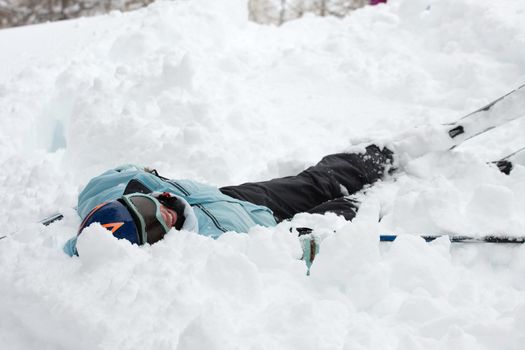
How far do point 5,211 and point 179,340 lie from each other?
77.7 inches

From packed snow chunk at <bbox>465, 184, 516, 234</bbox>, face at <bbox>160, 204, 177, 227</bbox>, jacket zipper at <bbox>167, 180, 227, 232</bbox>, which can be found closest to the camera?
face at <bbox>160, 204, 177, 227</bbox>

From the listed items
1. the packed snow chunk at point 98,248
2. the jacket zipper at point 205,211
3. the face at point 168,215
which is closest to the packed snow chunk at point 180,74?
the jacket zipper at point 205,211

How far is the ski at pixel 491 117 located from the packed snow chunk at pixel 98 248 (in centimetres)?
202

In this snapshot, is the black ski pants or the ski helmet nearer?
the ski helmet

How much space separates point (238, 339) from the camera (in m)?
1.30

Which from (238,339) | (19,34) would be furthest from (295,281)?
(19,34)

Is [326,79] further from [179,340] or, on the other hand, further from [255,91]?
[179,340]

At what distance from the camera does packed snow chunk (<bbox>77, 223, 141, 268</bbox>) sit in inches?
61.9

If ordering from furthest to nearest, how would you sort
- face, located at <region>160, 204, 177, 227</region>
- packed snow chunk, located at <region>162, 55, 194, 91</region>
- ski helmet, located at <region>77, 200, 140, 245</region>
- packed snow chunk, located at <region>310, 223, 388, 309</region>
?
packed snow chunk, located at <region>162, 55, 194, 91</region> < face, located at <region>160, 204, 177, 227</region> < ski helmet, located at <region>77, 200, 140, 245</region> < packed snow chunk, located at <region>310, 223, 388, 309</region>

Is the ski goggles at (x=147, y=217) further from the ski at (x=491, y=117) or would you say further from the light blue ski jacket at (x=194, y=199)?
the ski at (x=491, y=117)

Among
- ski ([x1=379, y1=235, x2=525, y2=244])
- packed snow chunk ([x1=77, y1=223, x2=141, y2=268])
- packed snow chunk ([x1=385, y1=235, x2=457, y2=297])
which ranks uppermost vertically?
packed snow chunk ([x1=77, y1=223, x2=141, y2=268])

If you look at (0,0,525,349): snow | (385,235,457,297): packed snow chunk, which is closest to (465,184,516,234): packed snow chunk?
(0,0,525,349): snow

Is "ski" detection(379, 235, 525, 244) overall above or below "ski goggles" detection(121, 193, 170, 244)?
below

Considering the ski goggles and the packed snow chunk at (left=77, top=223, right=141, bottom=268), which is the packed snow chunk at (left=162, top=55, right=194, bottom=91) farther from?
the packed snow chunk at (left=77, top=223, right=141, bottom=268)
